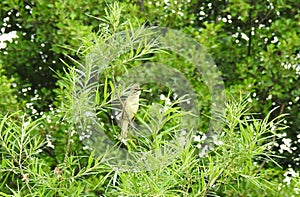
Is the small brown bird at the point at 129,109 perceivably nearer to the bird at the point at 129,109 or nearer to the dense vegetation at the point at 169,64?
the bird at the point at 129,109

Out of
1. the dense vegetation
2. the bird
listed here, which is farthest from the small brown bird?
the dense vegetation

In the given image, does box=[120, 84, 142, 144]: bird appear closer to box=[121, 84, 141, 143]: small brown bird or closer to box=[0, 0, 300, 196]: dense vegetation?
box=[121, 84, 141, 143]: small brown bird

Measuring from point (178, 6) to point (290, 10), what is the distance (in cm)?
77

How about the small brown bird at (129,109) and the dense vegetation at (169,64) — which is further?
the dense vegetation at (169,64)

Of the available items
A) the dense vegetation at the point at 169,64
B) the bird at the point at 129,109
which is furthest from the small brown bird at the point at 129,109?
the dense vegetation at the point at 169,64

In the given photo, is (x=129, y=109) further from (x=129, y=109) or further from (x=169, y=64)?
(x=169, y=64)

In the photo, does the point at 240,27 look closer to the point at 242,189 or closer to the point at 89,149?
the point at 242,189

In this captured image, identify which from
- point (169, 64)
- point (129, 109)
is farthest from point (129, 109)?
point (169, 64)

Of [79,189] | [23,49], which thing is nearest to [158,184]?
[79,189]

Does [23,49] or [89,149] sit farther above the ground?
[23,49]

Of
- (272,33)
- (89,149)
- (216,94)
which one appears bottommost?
(89,149)

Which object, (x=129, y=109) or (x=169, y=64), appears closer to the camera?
(x=129, y=109)

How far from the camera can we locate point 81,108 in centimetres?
178

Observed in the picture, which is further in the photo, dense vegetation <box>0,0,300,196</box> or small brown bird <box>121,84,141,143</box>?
dense vegetation <box>0,0,300,196</box>
